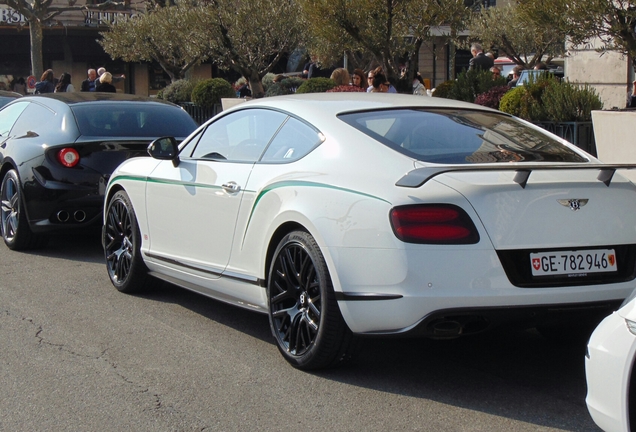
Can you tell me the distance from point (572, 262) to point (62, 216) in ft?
18.3

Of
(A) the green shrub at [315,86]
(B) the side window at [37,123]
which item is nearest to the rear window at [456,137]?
(B) the side window at [37,123]

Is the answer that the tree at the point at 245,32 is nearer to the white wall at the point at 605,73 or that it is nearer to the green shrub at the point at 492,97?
the white wall at the point at 605,73

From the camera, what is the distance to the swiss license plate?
14.3ft

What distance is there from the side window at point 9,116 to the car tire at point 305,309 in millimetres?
5717

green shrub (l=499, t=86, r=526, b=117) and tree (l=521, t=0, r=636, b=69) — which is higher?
tree (l=521, t=0, r=636, b=69)

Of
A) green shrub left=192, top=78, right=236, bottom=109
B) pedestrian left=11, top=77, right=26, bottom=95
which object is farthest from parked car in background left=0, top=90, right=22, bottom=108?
pedestrian left=11, top=77, right=26, bottom=95

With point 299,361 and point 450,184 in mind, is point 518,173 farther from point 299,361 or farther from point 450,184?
point 299,361

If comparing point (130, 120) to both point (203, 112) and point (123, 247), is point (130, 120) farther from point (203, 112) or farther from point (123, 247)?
point (203, 112)

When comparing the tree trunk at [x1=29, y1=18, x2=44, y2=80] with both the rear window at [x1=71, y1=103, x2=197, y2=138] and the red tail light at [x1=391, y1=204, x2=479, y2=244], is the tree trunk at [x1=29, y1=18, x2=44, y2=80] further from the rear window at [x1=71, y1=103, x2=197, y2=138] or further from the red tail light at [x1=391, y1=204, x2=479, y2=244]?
the red tail light at [x1=391, y1=204, x2=479, y2=244]

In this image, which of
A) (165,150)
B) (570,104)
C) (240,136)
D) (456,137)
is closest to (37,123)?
(165,150)

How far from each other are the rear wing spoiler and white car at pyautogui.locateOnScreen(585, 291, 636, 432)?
1047mm

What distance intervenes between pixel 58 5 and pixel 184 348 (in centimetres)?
4255

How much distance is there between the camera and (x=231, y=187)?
5551 mm

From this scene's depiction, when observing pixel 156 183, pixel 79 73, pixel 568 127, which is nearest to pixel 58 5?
pixel 79 73
